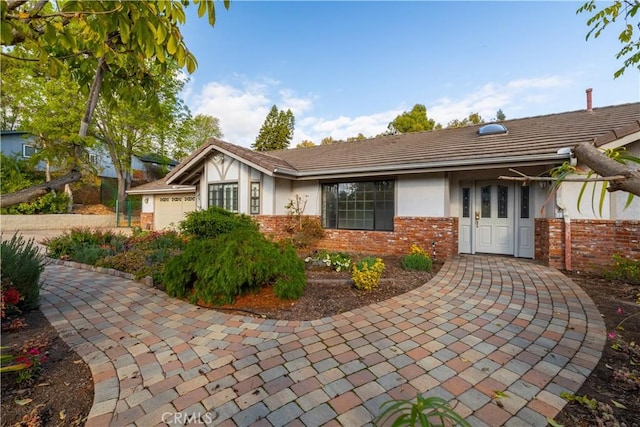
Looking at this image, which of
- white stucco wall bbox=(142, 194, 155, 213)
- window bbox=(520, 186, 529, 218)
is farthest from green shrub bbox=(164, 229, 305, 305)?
white stucco wall bbox=(142, 194, 155, 213)

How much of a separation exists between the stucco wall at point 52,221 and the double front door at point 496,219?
797 inches

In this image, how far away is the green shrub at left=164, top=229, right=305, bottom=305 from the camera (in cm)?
392

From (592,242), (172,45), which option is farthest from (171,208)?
(592,242)

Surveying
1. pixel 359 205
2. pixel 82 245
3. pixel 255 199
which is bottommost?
pixel 82 245

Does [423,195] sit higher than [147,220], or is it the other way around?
[423,195]

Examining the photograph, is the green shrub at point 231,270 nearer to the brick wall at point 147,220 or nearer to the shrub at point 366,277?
the shrub at point 366,277

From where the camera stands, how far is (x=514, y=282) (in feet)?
16.8

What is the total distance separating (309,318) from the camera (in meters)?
3.59

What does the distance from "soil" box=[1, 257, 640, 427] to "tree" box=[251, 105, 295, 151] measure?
1139 inches

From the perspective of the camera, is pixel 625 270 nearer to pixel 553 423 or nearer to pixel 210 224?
pixel 553 423

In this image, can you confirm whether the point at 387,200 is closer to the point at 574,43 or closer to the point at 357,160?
the point at 357,160

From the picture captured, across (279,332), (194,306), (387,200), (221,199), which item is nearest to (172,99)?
(221,199)

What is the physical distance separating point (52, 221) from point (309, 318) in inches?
771

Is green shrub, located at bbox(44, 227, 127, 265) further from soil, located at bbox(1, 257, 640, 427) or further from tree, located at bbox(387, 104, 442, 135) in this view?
tree, located at bbox(387, 104, 442, 135)
